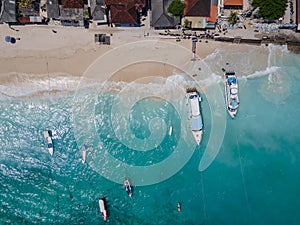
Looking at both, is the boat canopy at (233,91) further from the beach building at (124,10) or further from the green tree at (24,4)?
the green tree at (24,4)

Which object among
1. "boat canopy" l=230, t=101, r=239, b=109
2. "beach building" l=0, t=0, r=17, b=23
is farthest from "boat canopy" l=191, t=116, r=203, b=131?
"beach building" l=0, t=0, r=17, b=23

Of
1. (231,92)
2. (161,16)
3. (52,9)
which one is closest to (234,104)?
(231,92)

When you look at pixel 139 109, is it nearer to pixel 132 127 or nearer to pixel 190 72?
pixel 132 127

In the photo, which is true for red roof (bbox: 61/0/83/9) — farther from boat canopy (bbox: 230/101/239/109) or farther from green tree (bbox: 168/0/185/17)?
boat canopy (bbox: 230/101/239/109)

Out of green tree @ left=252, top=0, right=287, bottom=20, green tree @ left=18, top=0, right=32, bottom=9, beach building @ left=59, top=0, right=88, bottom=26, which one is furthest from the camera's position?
green tree @ left=252, top=0, right=287, bottom=20

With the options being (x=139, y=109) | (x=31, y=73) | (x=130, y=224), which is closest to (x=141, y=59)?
(x=139, y=109)

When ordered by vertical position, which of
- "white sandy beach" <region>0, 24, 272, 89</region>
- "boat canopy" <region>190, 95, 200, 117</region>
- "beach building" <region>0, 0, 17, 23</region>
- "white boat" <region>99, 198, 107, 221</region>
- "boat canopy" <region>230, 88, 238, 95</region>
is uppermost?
"beach building" <region>0, 0, 17, 23</region>
